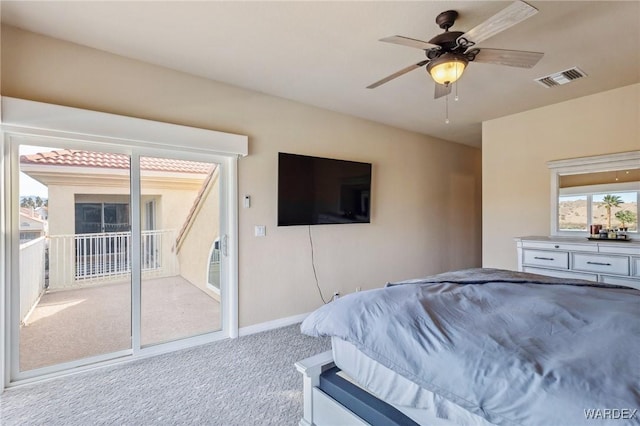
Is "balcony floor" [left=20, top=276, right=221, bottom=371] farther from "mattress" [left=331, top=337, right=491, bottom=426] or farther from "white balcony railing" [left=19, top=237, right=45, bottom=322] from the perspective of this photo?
"mattress" [left=331, top=337, right=491, bottom=426]

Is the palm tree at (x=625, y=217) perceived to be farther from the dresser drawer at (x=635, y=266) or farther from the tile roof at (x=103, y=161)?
the tile roof at (x=103, y=161)

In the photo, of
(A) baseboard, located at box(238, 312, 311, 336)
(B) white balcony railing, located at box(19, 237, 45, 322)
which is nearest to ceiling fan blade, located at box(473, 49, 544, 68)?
(A) baseboard, located at box(238, 312, 311, 336)

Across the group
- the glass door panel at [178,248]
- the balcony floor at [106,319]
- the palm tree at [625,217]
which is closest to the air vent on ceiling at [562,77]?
the palm tree at [625,217]

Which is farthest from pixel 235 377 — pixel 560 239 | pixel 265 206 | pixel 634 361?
pixel 560 239

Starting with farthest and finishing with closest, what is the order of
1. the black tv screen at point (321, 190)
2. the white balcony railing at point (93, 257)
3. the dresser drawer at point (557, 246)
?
the black tv screen at point (321, 190) → the dresser drawer at point (557, 246) → the white balcony railing at point (93, 257)

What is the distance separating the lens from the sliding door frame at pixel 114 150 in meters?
2.25

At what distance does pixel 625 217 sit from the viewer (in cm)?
329

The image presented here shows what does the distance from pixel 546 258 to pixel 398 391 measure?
9.66 ft

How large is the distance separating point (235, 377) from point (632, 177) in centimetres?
442

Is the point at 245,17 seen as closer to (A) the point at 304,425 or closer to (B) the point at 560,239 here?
(A) the point at 304,425

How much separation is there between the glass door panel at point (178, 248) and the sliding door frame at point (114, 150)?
3.5 inches

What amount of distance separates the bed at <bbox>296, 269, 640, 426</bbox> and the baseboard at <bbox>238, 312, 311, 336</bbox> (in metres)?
1.65

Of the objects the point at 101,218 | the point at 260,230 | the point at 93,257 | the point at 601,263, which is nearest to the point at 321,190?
the point at 260,230

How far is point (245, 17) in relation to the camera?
2113mm
